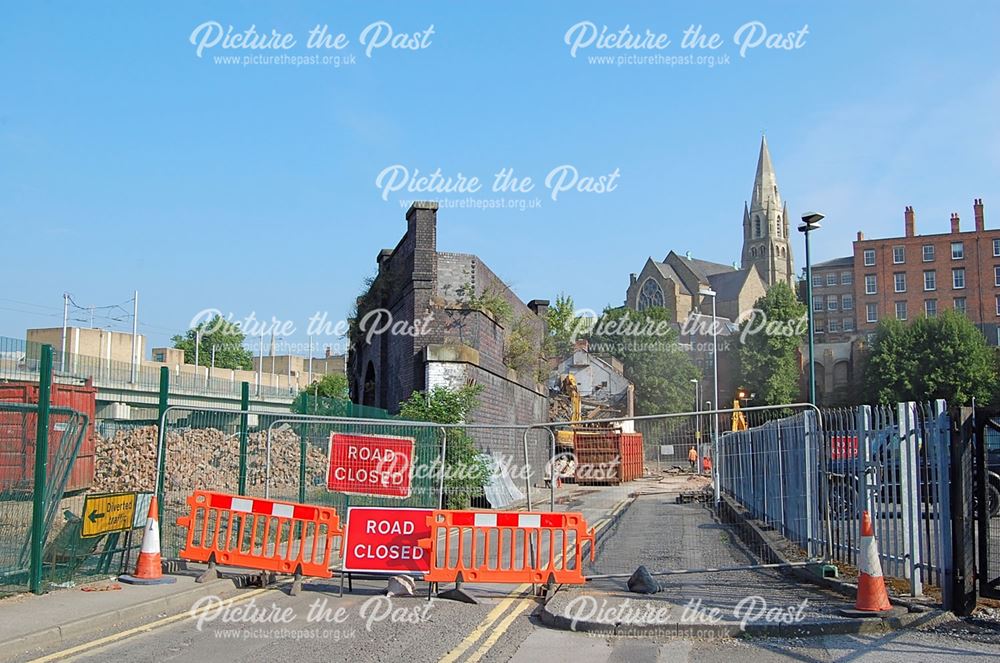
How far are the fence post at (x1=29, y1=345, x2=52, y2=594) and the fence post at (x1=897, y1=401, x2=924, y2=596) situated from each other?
29.5 ft

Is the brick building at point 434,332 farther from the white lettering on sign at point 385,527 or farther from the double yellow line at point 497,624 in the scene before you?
the double yellow line at point 497,624

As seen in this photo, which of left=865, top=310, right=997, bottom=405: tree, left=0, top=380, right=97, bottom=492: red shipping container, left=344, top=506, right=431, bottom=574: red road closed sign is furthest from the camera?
left=865, top=310, right=997, bottom=405: tree

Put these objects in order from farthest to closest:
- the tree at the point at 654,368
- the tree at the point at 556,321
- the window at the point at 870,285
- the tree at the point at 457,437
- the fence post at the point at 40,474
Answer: the window at the point at 870,285 < the tree at the point at 654,368 < the tree at the point at 556,321 < the tree at the point at 457,437 < the fence post at the point at 40,474

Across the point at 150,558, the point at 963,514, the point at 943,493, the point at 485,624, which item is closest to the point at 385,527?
the point at 485,624

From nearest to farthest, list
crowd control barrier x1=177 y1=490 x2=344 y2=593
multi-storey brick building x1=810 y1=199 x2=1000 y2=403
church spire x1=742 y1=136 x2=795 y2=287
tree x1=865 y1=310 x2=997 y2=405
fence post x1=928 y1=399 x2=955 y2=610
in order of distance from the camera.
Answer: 1. fence post x1=928 y1=399 x2=955 y2=610
2. crowd control barrier x1=177 y1=490 x2=344 y2=593
3. tree x1=865 y1=310 x2=997 y2=405
4. multi-storey brick building x1=810 y1=199 x2=1000 y2=403
5. church spire x1=742 y1=136 x2=795 y2=287

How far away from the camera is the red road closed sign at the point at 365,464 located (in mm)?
13164

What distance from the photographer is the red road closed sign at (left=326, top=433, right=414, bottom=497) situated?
43.2 ft

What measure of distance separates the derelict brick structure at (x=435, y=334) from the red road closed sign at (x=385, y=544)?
38.9 ft

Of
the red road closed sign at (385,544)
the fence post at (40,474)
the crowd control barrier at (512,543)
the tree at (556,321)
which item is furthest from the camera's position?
the tree at (556,321)

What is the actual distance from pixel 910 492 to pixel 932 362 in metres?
70.3

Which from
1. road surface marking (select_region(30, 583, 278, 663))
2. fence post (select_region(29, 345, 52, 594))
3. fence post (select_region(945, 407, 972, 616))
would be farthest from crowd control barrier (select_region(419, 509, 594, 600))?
fence post (select_region(29, 345, 52, 594))

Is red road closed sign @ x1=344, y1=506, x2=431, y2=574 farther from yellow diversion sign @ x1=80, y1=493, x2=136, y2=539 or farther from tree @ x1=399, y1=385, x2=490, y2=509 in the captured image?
tree @ x1=399, y1=385, x2=490, y2=509

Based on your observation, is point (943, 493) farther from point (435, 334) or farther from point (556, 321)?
point (556, 321)

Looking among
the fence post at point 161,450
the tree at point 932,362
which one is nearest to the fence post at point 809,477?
the fence post at point 161,450
